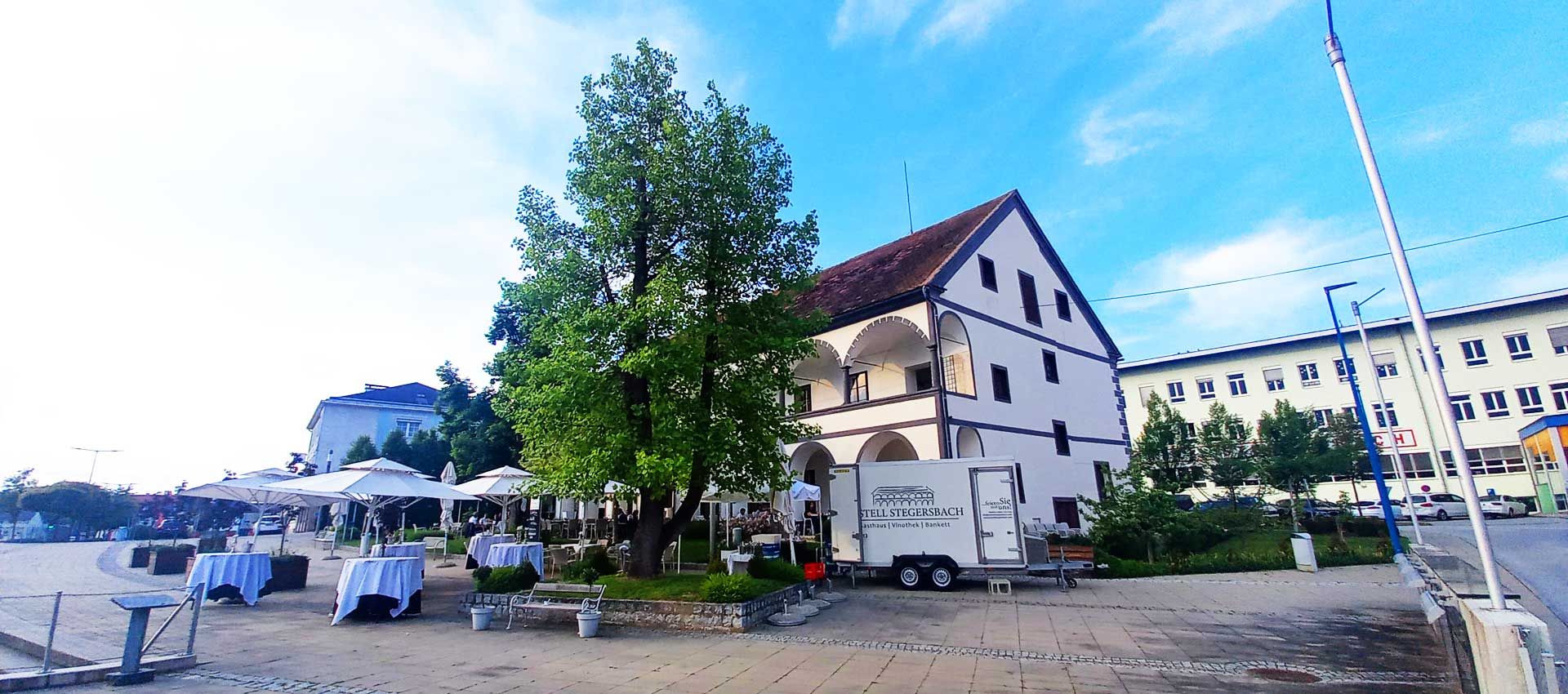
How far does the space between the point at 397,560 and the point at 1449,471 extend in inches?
2020

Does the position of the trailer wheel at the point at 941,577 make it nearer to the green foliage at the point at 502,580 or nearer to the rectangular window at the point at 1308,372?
the green foliage at the point at 502,580

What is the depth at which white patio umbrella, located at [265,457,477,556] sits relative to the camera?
13.1m

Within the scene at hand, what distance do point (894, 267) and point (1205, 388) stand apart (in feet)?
112

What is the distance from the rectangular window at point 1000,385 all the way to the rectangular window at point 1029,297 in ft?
11.6

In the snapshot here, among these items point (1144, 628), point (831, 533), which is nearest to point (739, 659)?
point (1144, 628)

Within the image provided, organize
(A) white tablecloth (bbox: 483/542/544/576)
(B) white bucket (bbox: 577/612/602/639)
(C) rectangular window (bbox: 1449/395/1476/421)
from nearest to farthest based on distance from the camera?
(B) white bucket (bbox: 577/612/602/639)
(A) white tablecloth (bbox: 483/542/544/576)
(C) rectangular window (bbox: 1449/395/1476/421)

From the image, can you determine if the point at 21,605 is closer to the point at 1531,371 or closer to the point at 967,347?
the point at 967,347

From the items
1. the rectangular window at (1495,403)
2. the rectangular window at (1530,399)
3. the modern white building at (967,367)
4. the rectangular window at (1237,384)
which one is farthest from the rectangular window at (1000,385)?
the rectangular window at (1530,399)

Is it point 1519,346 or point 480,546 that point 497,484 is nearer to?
point 480,546

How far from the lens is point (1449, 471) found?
3675 cm

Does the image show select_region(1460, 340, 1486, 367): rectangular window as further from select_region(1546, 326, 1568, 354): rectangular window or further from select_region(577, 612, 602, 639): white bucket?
select_region(577, 612, 602, 639): white bucket

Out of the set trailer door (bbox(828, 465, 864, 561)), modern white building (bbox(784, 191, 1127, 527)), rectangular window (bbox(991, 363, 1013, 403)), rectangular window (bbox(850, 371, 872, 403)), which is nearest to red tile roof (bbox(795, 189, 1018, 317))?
modern white building (bbox(784, 191, 1127, 527))

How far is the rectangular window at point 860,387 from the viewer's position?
75.7 ft

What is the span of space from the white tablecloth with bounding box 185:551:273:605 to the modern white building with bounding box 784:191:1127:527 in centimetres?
1327
